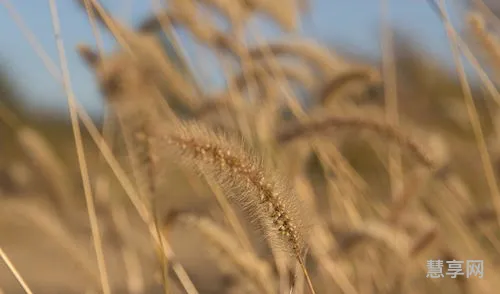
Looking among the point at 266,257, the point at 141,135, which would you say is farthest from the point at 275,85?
the point at 141,135

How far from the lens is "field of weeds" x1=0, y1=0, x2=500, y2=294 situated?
69 cm

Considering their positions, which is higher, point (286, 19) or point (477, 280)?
point (286, 19)

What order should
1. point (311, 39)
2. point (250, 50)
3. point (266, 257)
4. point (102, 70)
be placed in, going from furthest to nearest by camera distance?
point (311, 39) < point (250, 50) < point (266, 257) < point (102, 70)

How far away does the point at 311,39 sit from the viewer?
1424 millimetres

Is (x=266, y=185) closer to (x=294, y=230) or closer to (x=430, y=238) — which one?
(x=294, y=230)

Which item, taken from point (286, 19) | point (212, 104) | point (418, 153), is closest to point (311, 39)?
point (286, 19)

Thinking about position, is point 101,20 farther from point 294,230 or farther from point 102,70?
point 294,230

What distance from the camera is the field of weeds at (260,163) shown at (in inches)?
27.3

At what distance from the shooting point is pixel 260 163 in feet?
2.11

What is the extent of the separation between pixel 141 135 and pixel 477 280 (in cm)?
82

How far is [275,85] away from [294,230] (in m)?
0.71

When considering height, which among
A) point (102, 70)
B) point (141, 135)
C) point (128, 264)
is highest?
point (102, 70)

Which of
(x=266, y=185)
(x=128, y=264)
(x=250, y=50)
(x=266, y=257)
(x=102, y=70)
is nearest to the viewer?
(x=266, y=185)

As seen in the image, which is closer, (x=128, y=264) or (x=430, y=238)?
(x=430, y=238)
